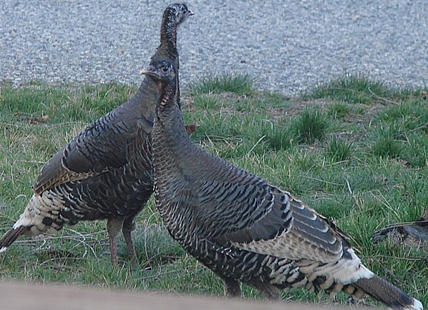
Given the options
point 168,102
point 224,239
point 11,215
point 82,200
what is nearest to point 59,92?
point 11,215

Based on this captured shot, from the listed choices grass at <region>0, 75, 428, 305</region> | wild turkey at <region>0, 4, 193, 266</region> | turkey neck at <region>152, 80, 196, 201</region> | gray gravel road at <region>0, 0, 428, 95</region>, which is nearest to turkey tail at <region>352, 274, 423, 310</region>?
grass at <region>0, 75, 428, 305</region>

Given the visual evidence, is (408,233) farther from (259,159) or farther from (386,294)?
(259,159)

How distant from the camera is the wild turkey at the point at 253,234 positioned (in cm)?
381

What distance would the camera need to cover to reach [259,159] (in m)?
6.19

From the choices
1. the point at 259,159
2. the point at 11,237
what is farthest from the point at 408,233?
the point at 11,237

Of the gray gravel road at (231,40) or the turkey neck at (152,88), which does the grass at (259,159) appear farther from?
the gray gravel road at (231,40)

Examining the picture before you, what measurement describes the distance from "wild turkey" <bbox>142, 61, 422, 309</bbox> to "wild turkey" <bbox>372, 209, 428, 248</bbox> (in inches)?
30.2

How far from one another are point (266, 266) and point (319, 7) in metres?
10.3

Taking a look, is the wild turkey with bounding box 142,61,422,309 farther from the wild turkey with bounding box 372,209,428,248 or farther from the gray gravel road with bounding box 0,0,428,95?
the gray gravel road with bounding box 0,0,428,95

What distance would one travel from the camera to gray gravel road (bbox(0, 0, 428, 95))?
1006cm

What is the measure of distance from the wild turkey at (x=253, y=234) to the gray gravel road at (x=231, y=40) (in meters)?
5.05

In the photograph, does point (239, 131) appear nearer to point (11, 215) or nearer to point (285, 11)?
point (11, 215)

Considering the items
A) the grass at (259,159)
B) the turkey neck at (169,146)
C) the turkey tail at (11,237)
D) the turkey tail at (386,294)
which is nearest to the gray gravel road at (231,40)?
the grass at (259,159)

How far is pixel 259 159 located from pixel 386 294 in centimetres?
→ 259
